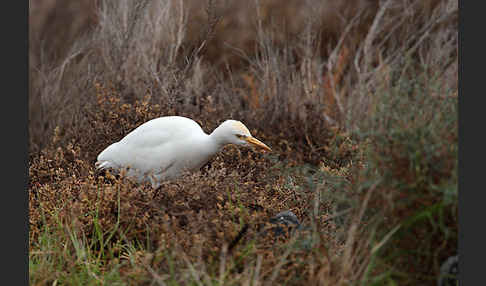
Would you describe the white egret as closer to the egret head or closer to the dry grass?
the egret head

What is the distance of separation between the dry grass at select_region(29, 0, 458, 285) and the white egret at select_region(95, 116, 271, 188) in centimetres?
17

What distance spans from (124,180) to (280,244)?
1027mm

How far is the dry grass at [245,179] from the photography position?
2.59 m

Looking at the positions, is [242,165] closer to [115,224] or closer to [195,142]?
[195,142]

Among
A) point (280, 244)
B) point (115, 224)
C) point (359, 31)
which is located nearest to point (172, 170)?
point (115, 224)

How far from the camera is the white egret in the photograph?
3588 mm

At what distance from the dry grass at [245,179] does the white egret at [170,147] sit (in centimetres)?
17

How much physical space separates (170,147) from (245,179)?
574 mm

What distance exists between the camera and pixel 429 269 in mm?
2666

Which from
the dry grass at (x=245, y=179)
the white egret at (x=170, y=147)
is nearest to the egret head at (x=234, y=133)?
the white egret at (x=170, y=147)

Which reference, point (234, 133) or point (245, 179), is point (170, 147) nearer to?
point (234, 133)

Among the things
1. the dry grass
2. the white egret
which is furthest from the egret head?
the dry grass

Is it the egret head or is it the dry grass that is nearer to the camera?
the dry grass

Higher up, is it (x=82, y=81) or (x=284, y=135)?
(x=82, y=81)
